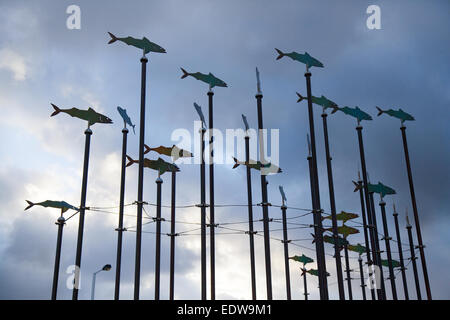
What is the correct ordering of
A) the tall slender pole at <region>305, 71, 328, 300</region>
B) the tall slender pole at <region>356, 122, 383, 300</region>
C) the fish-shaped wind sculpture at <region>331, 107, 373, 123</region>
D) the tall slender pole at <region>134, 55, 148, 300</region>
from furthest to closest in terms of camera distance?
the fish-shaped wind sculpture at <region>331, 107, 373, 123</region>
the tall slender pole at <region>356, 122, 383, 300</region>
the tall slender pole at <region>305, 71, 328, 300</region>
the tall slender pole at <region>134, 55, 148, 300</region>

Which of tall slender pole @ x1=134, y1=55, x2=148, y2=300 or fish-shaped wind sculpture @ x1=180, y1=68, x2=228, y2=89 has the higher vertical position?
fish-shaped wind sculpture @ x1=180, y1=68, x2=228, y2=89

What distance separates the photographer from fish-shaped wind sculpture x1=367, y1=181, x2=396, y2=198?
93.2ft

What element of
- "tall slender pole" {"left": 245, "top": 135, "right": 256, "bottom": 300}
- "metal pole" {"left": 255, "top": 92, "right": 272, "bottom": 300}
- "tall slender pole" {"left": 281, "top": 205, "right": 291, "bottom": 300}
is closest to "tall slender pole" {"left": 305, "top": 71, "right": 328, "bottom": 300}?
"metal pole" {"left": 255, "top": 92, "right": 272, "bottom": 300}

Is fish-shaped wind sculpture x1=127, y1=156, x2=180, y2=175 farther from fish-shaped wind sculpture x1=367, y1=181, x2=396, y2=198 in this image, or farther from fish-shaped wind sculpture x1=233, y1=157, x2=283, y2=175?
fish-shaped wind sculpture x1=367, y1=181, x2=396, y2=198

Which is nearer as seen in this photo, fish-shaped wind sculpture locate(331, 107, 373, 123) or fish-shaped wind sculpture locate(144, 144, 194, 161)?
fish-shaped wind sculpture locate(144, 144, 194, 161)

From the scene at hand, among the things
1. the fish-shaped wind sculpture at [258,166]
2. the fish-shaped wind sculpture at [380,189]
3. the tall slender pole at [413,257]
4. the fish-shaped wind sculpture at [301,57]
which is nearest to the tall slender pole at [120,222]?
the fish-shaped wind sculpture at [258,166]

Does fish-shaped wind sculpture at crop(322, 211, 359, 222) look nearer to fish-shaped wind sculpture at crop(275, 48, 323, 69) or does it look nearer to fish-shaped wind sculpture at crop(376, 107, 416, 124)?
fish-shaped wind sculpture at crop(376, 107, 416, 124)

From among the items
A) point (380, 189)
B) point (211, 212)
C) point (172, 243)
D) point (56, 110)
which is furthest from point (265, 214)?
point (380, 189)

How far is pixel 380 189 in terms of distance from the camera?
2861 centimetres

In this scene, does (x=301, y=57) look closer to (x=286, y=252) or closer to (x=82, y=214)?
(x=286, y=252)

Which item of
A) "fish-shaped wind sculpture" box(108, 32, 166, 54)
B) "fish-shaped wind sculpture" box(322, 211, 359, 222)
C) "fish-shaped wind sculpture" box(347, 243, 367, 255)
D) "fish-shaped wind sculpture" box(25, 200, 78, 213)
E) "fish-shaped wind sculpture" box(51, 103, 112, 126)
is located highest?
"fish-shaped wind sculpture" box(108, 32, 166, 54)

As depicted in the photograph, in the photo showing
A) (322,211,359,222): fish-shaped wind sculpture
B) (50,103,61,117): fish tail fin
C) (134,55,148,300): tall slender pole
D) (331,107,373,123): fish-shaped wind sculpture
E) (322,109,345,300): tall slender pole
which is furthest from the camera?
(322,211,359,222): fish-shaped wind sculpture

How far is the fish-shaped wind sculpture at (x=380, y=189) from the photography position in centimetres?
2841
